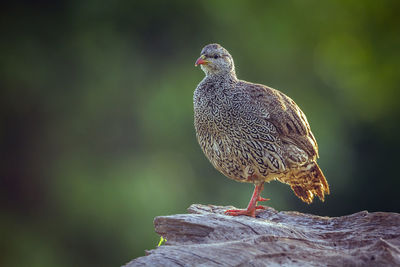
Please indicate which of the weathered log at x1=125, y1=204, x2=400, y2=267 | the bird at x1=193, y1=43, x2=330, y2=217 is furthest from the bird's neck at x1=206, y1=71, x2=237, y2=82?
the weathered log at x1=125, y1=204, x2=400, y2=267

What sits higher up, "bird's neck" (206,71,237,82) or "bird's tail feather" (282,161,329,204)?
"bird's neck" (206,71,237,82)

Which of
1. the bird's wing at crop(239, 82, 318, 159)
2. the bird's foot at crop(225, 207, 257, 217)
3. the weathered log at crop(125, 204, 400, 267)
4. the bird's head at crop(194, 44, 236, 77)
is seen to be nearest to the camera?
the weathered log at crop(125, 204, 400, 267)

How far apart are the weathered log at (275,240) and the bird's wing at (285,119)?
821mm

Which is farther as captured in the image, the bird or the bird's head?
the bird's head

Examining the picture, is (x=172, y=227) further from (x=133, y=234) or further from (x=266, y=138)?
(x=133, y=234)

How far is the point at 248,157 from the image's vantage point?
6.83 metres

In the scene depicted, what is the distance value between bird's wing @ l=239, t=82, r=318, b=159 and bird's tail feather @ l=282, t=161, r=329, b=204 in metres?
0.14

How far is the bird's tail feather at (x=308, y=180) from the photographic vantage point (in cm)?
712

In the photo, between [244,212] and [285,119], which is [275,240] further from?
[285,119]

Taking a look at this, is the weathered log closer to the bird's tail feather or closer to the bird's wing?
the bird's tail feather

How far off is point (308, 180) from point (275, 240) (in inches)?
95.9

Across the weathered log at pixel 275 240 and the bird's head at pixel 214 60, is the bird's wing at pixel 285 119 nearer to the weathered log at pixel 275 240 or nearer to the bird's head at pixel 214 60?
the bird's head at pixel 214 60

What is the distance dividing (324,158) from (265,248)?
1158cm

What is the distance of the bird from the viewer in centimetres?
686
